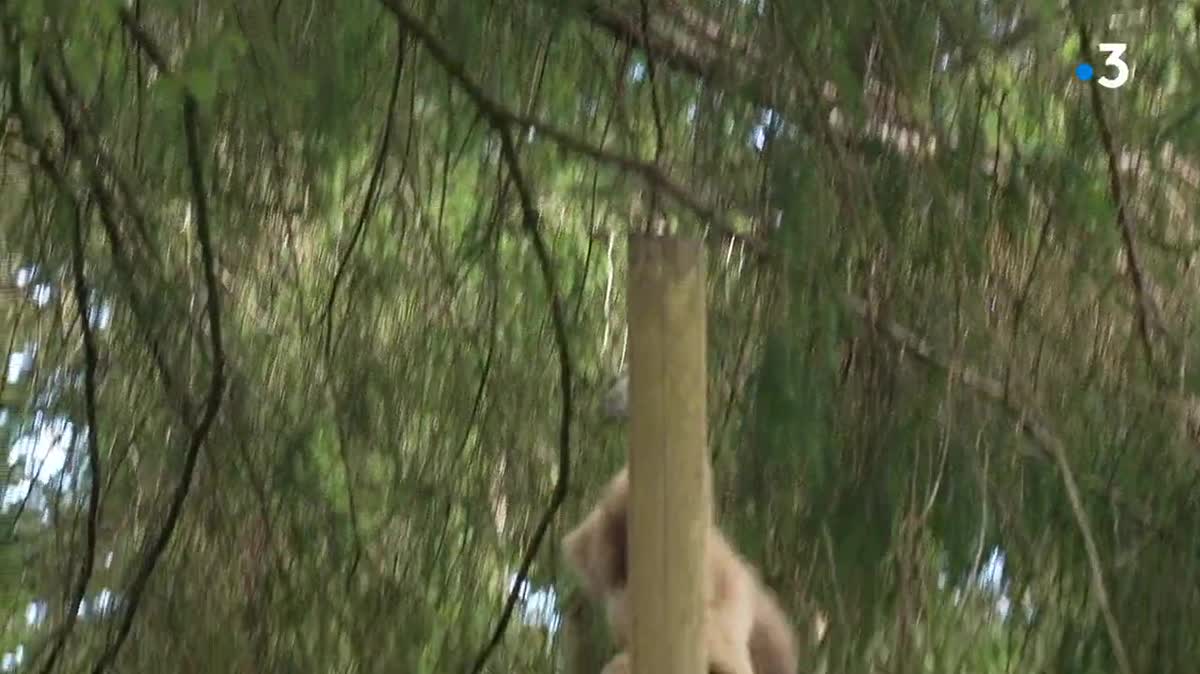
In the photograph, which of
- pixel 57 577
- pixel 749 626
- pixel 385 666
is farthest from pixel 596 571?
pixel 57 577

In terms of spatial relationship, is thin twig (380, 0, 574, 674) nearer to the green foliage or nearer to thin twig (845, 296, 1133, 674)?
the green foliage

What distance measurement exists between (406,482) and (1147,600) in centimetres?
59

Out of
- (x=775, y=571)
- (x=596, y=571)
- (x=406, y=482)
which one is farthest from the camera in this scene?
(x=406, y=482)

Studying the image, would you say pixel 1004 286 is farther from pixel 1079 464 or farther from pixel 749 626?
pixel 749 626

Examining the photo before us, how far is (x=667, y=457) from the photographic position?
546 millimetres

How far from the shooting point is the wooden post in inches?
21.2

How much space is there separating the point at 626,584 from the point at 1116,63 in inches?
27.2

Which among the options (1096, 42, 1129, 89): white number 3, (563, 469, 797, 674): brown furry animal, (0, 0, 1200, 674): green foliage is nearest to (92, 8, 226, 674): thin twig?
(0, 0, 1200, 674): green foliage

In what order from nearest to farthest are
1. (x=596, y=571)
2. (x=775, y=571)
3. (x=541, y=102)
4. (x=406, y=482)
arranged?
1. (x=596, y=571)
2. (x=775, y=571)
3. (x=541, y=102)
4. (x=406, y=482)

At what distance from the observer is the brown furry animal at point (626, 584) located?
1.90ft

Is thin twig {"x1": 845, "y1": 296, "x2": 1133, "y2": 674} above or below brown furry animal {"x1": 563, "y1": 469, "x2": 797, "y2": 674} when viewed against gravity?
above

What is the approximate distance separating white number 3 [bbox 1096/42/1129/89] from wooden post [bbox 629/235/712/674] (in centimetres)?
62

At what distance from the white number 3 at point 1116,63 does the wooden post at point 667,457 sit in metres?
0.62

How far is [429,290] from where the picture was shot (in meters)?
1.16
